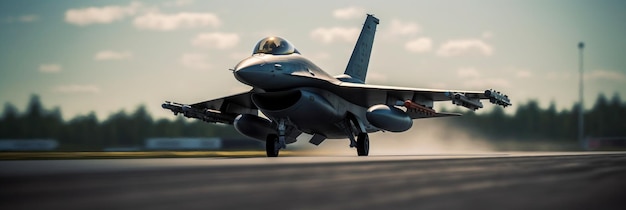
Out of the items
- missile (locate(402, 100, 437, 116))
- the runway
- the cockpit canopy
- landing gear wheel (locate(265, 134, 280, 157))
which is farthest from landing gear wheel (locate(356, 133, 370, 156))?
the runway

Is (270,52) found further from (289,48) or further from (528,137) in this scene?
(528,137)

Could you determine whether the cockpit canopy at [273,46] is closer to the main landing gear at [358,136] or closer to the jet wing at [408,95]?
the jet wing at [408,95]

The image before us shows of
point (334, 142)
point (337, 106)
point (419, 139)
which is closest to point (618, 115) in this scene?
point (419, 139)

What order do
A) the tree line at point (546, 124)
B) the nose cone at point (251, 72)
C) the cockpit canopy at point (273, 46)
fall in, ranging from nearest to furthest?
the nose cone at point (251, 72) → the cockpit canopy at point (273, 46) → the tree line at point (546, 124)

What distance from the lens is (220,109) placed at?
31.5 m

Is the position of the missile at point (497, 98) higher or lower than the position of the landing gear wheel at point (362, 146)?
higher

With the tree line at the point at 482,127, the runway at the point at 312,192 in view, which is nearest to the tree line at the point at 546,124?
the tree line at the point at 482,127

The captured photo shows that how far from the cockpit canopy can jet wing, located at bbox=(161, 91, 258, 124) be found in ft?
16.3

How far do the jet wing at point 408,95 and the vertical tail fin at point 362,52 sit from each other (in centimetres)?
272

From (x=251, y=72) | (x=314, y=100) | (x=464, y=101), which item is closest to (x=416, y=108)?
(x=464, y=101)

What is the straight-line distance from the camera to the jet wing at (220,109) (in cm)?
3098

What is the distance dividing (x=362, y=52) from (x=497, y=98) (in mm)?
8437

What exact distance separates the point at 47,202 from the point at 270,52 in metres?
19.5

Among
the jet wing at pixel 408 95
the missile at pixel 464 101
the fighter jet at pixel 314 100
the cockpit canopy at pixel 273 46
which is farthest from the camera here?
the jet wing at pixel 408 95
